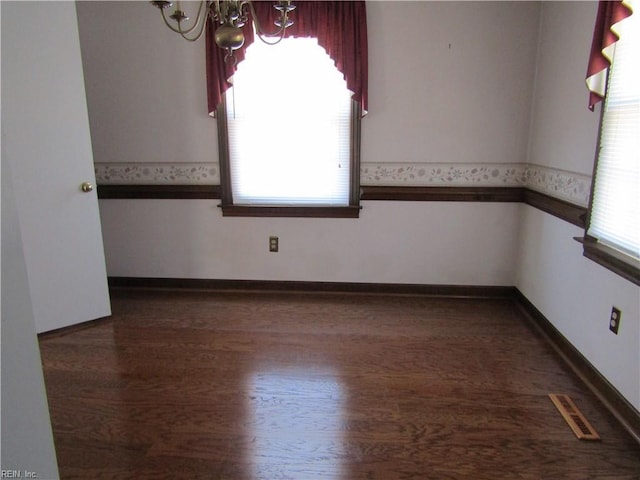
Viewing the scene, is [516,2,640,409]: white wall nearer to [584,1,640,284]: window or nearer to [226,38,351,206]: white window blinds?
[584,1,640,284]: window

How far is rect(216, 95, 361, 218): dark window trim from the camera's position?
3.22m

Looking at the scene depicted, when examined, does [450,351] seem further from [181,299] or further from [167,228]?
[167,228]

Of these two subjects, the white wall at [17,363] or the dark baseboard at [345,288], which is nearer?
the white wall at [17,363]

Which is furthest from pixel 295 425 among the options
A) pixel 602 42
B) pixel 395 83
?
pixel 395 83

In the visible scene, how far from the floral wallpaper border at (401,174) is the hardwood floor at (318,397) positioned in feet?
3.02

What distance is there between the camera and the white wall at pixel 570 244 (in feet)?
6.71

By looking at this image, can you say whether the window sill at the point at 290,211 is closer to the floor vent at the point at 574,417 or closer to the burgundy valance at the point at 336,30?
the burgundy valance at the point at 336,30

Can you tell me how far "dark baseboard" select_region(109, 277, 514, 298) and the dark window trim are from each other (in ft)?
1.83

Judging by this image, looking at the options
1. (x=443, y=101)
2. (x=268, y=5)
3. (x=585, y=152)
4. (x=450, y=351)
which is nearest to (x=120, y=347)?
(x=450, y=351)

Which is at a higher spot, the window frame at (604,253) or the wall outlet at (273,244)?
the window frame at (604,253)

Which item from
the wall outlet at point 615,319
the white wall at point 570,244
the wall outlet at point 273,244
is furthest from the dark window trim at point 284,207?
the wall outlet at point 615,319

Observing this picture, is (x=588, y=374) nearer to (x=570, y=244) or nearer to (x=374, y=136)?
(x=570, y=244)

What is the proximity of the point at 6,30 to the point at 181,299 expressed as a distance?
2.00 m

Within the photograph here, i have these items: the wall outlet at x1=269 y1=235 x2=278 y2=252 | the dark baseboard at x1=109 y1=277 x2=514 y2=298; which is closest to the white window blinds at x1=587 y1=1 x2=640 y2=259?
the dark baseboard at x1=109 y1=277 x2=514 y2=298
